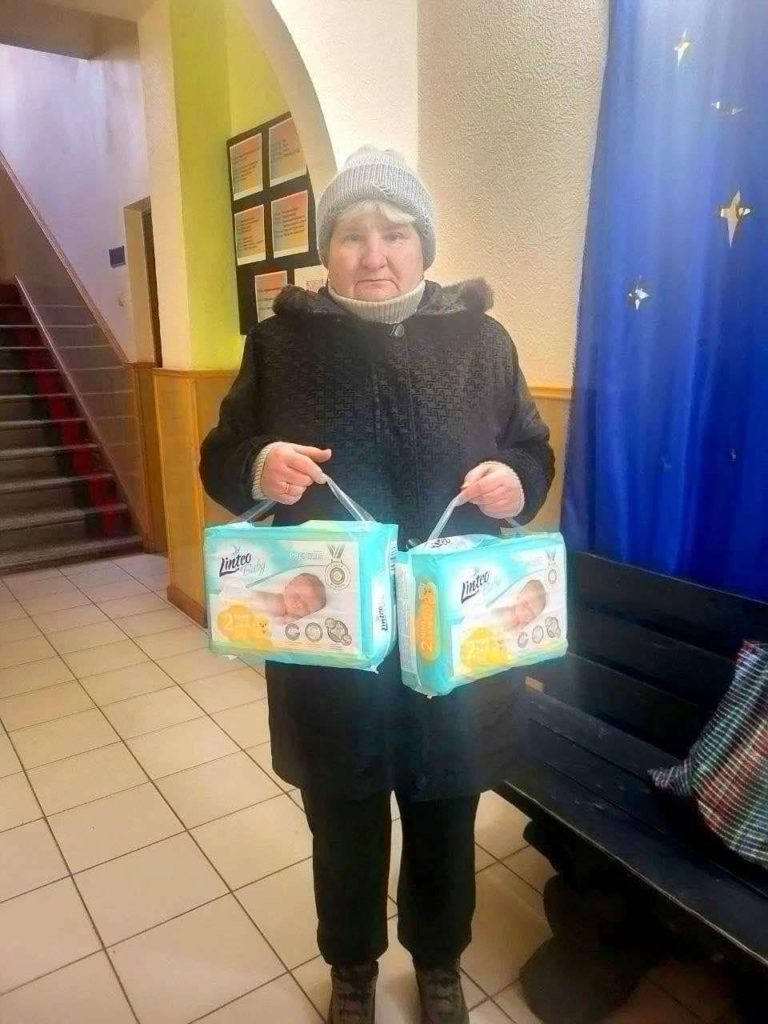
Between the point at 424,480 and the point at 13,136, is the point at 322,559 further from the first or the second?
the point at 13,136

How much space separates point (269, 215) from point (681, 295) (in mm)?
1899

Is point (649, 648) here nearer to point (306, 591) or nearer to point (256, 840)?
point (306, 591)

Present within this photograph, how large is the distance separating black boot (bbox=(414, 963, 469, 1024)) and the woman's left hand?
0.86m

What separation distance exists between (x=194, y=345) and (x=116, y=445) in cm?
200

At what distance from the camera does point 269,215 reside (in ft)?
9.44

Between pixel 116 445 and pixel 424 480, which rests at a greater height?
pixel 424 480

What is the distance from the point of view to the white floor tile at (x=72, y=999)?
1.44 meters

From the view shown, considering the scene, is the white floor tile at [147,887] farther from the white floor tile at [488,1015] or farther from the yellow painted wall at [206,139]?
the yellow painted wall at [206,139]

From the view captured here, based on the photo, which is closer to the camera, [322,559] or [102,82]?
[322,559]

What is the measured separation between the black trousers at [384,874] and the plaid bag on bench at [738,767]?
398 mm

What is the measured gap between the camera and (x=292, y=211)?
276 cm

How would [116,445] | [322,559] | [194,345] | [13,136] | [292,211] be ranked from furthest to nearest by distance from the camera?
[13,136], [116,445], [194,345], [292,211], [322,559]

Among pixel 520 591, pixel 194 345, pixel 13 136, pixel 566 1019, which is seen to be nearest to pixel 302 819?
pixel 566 1019

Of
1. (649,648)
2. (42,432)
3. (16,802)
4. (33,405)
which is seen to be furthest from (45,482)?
(649,648)
